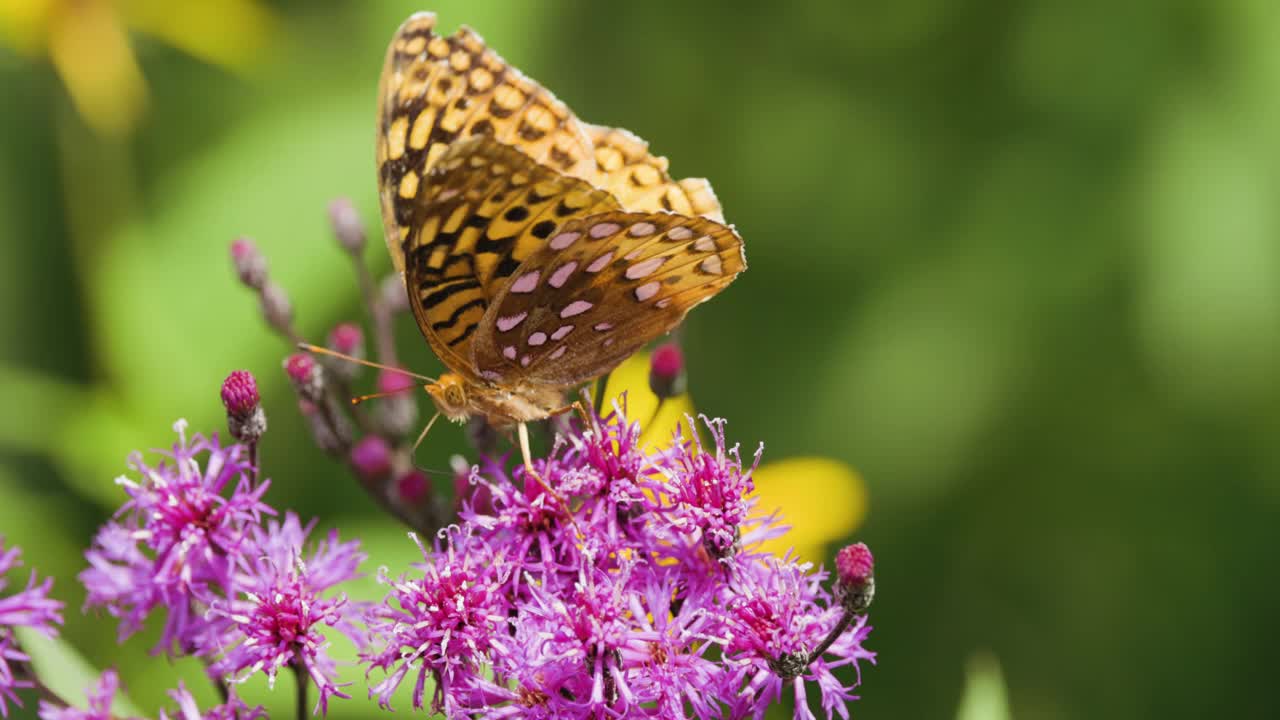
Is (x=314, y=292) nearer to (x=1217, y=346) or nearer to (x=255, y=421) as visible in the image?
(x=255, y=421)

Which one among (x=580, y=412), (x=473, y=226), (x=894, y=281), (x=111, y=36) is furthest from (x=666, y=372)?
(x=111, y=36)

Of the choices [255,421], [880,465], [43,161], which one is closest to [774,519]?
[255,421]

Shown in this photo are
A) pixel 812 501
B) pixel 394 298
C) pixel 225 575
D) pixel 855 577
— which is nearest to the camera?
pixel 855 577

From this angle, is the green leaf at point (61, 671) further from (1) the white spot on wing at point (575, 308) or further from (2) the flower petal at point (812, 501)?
(2) the flower petal at point (812, 501)

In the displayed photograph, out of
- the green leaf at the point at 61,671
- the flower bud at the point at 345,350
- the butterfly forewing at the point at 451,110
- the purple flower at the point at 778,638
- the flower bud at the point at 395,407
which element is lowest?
the purple flower at the point at 778,638

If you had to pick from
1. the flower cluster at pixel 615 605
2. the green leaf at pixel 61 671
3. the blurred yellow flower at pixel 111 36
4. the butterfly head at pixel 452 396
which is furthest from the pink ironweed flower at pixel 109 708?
the blurred yellow flower at pixel 111 36

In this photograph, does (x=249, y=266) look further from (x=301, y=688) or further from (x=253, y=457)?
(x=301, y=688)

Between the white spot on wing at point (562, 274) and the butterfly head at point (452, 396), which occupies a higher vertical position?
the white spot on wing at point (562, 274)

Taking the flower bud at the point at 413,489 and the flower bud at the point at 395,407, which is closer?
the flower bud at the point at 413,489
